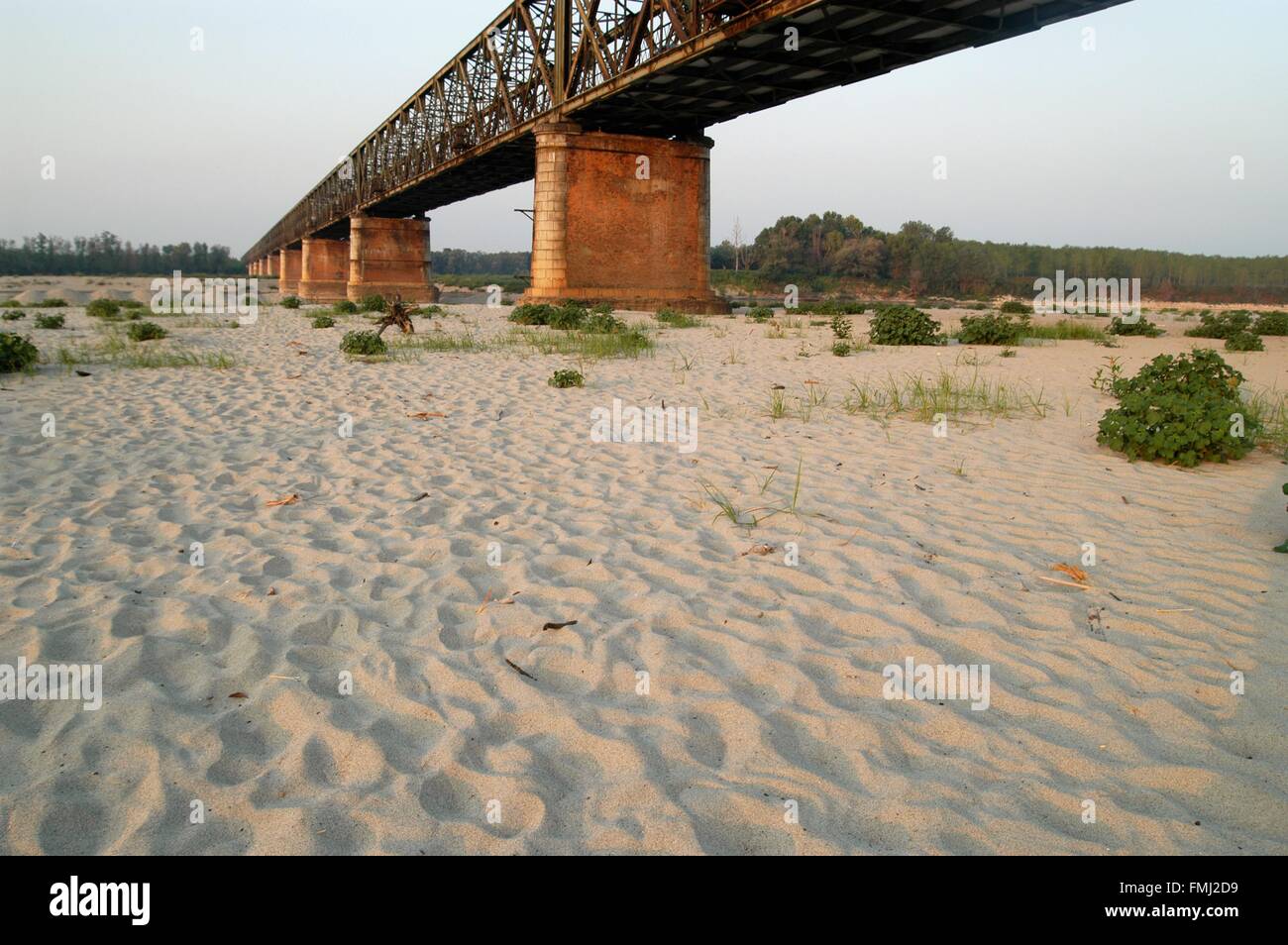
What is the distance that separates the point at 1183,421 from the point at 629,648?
18.1ft

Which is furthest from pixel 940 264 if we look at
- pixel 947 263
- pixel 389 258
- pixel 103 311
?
pixel 103 311

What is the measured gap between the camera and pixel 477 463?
5.86 metres

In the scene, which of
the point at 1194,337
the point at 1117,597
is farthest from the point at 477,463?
the point at 1194,337

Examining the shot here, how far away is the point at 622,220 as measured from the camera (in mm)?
23438

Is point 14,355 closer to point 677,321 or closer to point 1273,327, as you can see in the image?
point 677,321

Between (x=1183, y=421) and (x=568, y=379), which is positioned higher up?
(x=568, y=379)

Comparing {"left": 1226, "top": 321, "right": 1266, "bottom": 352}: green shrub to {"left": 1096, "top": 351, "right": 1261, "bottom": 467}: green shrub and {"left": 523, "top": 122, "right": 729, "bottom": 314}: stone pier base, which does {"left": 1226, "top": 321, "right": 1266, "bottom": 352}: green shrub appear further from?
{"left": 523, "top": 122, "right": 729, "bottom": 314}: stone pier base

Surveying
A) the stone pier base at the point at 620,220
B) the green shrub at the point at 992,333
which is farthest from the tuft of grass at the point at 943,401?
the stone pier base at the point at 620,220

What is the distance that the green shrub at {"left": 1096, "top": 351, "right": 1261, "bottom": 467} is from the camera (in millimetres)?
5996

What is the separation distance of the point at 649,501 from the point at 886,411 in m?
4.09

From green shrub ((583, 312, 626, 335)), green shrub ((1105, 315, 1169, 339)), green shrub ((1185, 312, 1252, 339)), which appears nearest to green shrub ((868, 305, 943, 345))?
green shrub ((583, 312, 626, 335))

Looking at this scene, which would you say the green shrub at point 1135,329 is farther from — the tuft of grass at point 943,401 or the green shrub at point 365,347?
the green shrub at point 365,347

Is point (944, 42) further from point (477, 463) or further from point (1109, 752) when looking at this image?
point (1109, 752)

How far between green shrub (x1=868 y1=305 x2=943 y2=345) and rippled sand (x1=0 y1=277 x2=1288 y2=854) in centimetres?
851
